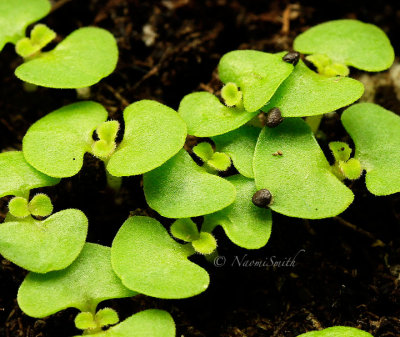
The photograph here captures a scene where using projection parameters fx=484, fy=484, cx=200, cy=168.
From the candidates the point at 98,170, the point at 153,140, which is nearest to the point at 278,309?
the point at 153,140

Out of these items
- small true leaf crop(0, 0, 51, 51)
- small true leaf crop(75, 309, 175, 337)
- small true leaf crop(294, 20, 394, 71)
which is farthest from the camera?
small true leaf crop(0, 0, 51, 51)

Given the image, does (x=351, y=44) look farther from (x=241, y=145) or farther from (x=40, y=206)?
(x=40, y=206)

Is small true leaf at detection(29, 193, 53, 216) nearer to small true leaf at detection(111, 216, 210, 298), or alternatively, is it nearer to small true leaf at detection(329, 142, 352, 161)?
small true leaf at detection(111, 216, 210, 298)

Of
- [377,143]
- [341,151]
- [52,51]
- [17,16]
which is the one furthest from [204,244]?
[17,16]

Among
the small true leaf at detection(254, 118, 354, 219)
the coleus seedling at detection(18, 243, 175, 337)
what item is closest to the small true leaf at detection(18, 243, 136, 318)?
the coleus seedling at detection(18, 243, 175, 337)

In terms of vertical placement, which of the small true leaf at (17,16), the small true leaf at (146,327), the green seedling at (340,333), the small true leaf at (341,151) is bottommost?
the green seedling at (340,333)

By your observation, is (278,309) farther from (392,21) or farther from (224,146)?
(392,21)

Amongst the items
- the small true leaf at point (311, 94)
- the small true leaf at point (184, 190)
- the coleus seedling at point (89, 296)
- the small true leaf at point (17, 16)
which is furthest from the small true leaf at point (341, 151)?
the small true leaf at point (17, 16)

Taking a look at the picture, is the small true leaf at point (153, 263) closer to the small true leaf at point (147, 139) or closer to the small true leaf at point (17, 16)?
the small true leaf at point (147, 139)
